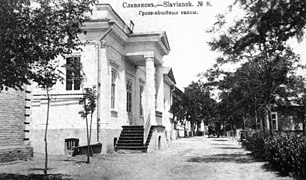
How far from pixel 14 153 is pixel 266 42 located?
8404 mm

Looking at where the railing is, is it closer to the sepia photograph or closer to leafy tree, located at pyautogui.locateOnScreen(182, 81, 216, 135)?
the sepia photograph

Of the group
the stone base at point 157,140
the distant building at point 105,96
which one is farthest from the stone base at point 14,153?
the stone base at point 157,140

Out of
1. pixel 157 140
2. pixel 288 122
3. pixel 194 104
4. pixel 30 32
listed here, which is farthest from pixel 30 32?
pixel 194 104

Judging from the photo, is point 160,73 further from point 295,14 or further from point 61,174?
point 295,14

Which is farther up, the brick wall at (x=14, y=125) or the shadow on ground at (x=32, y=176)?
the brick wall at (x=14, y=125)

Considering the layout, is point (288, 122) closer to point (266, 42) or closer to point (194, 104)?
point (194, 104)

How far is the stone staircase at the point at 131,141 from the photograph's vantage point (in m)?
17.4

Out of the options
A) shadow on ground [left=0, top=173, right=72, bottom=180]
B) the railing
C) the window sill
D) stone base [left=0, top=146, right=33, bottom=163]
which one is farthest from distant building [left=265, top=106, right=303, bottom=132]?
shadow on ground [left=0, top=173, right=72, bottom=180]

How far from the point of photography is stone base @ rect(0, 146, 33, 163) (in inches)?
437

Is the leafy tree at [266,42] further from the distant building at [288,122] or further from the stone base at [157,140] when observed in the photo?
the distant building at [288,122]

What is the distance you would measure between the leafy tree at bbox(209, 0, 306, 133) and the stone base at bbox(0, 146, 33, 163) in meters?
7.39

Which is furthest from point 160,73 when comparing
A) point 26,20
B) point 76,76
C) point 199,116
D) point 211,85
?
point 199,116

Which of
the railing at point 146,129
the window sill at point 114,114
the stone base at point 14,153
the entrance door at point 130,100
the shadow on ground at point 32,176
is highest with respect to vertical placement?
the entrance door at point 130,100

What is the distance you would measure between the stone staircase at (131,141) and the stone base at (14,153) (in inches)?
224
